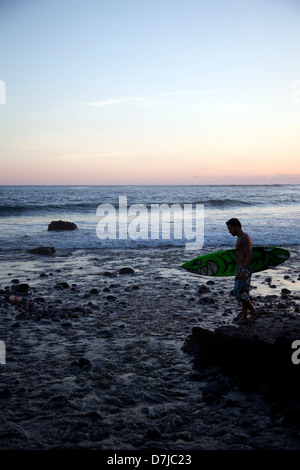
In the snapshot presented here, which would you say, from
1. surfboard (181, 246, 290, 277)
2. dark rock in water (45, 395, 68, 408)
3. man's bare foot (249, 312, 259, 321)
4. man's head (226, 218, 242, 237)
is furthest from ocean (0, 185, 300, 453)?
man's head (226, 218, 242, 237)

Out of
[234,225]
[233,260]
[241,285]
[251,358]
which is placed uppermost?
[234,225]

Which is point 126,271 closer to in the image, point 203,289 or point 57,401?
point 203,289

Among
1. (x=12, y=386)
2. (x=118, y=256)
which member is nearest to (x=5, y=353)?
(x=12, y=386)

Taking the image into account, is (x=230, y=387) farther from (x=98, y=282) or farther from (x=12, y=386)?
(x=98, y=282)

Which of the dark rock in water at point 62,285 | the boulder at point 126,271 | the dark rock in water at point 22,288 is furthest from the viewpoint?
the boulder at point 126,271

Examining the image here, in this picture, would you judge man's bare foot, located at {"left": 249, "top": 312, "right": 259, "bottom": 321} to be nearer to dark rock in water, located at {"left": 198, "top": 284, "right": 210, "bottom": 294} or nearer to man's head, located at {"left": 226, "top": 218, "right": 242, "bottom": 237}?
man's head, located at {"left": 226, "top": 218, "right": 242, "bottom": 237}

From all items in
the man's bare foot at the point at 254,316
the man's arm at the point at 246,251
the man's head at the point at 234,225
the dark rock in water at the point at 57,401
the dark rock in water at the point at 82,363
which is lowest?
the dark rock in water at the point at 57,401

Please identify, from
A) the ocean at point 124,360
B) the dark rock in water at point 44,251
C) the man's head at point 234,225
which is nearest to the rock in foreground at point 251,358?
the ocean at point 124,360

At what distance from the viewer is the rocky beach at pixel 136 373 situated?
3.62 meters

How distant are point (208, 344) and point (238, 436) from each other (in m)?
1.63

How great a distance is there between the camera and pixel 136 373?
191 inches

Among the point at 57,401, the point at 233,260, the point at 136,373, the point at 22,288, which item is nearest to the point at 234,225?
the point at 233,260

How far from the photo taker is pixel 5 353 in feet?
17.9

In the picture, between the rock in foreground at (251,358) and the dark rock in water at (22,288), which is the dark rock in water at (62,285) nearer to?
the dark rock in water at (22,288)
